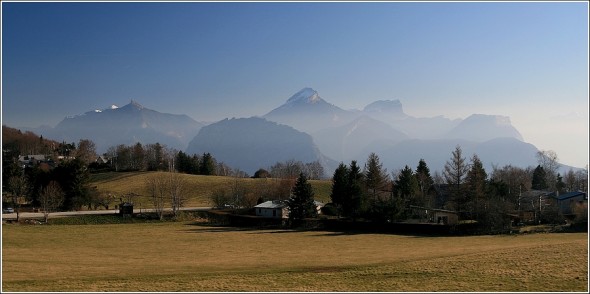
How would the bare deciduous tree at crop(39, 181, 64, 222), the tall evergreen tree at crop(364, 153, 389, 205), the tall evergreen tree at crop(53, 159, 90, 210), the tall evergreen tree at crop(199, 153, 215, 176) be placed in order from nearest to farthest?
the bare deciduous tree at crop(39, 181, 64, 222)
the tall evergreen tree at crop(53, 159, 90, 210)
the tall evergreen tree at crop(364, 153, 389, 205)
the tall evergreen tree at crop(199, 153, 215, 176)

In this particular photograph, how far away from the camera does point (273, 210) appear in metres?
59.3

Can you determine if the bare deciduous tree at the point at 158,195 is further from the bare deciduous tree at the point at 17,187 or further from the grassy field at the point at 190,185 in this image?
the bare deciduous tree at the point at 17,187

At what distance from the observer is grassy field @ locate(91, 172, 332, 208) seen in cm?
7569

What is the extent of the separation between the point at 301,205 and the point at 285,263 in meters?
27.2

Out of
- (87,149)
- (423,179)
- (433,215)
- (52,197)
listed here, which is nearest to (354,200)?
(433,215)

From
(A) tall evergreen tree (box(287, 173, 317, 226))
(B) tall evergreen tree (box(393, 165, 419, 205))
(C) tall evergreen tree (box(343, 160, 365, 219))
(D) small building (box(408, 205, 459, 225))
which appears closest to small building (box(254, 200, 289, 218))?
(A) tall evergreen tree (box(287, 173, 317, 226))

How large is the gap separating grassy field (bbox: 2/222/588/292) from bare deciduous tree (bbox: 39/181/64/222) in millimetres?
13230

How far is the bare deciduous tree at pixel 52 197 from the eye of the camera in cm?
5774

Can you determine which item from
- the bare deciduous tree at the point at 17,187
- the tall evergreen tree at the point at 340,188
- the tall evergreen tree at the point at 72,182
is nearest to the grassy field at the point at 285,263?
the tall evergreen tree at the point at 340,188

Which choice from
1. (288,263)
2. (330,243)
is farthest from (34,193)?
(288,263)

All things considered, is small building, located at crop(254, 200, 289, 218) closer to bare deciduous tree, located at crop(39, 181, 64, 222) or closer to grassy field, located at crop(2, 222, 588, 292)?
grassy field, located at crop(2, 222, 588, 292)

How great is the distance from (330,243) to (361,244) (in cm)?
Answer: 253

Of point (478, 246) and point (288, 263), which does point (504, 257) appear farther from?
point (288, 263)

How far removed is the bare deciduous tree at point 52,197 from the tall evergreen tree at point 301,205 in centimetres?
2834
